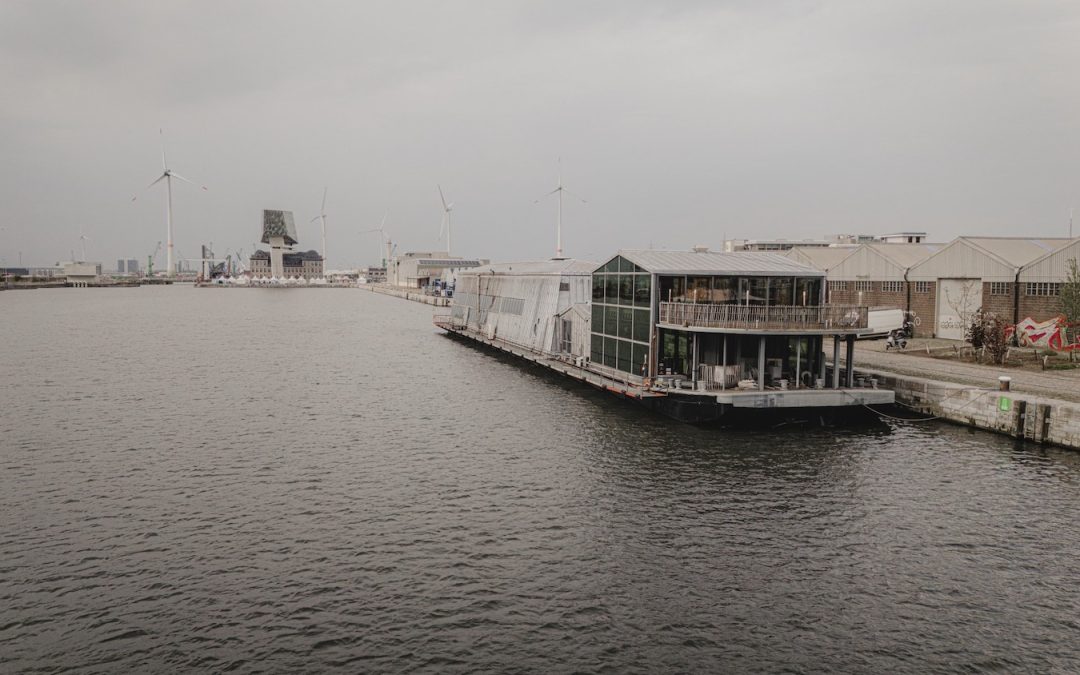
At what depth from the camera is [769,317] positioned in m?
42.1

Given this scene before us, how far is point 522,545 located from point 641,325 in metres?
23.8

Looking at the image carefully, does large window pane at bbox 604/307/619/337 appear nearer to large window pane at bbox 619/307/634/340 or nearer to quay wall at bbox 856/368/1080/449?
large window pane at bbox 619/307/634/340

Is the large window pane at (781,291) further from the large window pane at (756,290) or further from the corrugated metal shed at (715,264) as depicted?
the corrugated metal shed at (715,264)

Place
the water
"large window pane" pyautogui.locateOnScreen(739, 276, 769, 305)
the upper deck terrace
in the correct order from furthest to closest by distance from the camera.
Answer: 1. "large window pane" pyautogui.locateOnScreen(739, 276, 769, 305)
2. the upper deck terrace
3. the water

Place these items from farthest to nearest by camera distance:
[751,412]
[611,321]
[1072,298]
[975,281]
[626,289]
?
[975,281]
[1072,298]
[611,321]
[626,289]
[751,412]

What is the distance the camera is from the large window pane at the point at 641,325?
46.0 m

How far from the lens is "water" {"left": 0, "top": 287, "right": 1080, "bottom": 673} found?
1897 cm

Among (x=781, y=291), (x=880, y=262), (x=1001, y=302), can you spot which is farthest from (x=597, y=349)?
(x=880, y=262)

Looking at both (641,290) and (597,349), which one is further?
(597,349)

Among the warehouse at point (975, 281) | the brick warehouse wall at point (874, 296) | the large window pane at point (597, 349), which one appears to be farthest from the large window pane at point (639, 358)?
the brick warehouse wall at point (874, 296)

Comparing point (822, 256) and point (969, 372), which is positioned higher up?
point (822, 256)

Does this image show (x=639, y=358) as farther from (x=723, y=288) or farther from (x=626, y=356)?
(x=723, y=288)

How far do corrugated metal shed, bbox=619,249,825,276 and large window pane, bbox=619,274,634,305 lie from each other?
1323 millimetres

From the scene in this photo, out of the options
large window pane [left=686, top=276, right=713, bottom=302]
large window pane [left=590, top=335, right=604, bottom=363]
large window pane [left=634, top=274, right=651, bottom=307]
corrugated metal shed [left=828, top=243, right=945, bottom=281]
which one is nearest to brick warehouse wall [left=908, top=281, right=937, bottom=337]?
corrugated metal shed [left=828, top=243, right=945, bottom=281]
